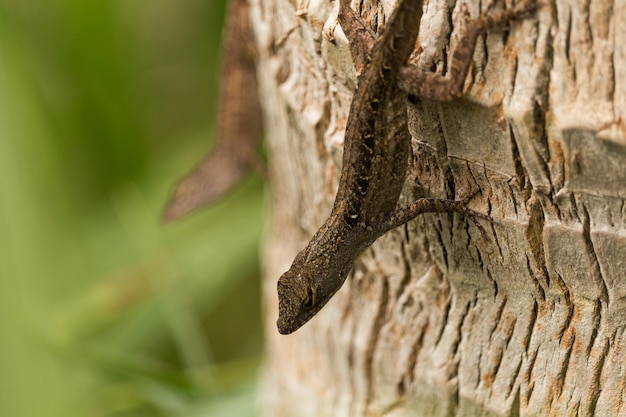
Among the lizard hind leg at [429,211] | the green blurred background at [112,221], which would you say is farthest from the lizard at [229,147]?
the lizard hind leg at [429,211]

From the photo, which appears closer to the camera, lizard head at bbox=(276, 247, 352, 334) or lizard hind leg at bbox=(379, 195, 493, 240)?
lizard hind leg at bbox=(379, 195, 493, 240)

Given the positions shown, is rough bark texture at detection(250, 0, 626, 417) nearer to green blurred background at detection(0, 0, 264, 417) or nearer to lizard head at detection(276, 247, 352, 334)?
lizard head at detection(276, 247, 352, 334)

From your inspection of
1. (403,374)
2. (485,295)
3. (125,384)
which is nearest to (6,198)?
(125,384)

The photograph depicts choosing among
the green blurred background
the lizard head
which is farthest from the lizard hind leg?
the green blurred background

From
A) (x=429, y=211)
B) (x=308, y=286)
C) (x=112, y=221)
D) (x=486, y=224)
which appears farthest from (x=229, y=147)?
(x=486, y=224)

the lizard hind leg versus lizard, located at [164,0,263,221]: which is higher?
lizard, located at [164,0,263,221]

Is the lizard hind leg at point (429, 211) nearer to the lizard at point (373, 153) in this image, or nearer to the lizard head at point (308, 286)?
the lizard at point (373, 153)
